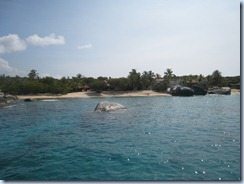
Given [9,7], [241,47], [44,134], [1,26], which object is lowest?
[44,134]

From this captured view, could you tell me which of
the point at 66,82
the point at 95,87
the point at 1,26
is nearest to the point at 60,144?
the point at 1,26

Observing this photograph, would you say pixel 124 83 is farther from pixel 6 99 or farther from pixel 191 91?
pixel 6 99

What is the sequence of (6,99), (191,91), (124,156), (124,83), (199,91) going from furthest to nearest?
(124,83) < (199,91) < (191,91) < (6,99) < (124,156)

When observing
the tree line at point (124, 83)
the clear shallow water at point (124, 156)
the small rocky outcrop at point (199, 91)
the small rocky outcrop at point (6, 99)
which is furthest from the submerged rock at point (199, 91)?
the clear shallow water at point (124, 156)

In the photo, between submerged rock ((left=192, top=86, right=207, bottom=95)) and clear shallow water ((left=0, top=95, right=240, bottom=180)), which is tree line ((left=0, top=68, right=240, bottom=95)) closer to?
submerged rock ((left=192, top=86, right=207, bottom=95))

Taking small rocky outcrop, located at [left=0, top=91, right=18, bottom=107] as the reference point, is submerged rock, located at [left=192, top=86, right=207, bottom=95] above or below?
above

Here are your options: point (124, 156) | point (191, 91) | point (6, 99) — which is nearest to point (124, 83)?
point (191, 91)

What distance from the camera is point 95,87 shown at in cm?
5034

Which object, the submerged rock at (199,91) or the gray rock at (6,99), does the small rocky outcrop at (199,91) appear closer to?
the submerged rock at (199,91)

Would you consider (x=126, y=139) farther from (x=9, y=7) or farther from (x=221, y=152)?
(x=9, y=7)

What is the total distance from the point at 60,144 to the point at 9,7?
4630 millimetres

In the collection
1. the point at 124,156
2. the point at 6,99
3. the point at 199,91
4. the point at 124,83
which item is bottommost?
the point at 124,156

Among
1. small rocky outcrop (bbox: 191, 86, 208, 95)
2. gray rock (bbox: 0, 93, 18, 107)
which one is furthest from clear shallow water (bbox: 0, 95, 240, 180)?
small rocky outcrop (bbox: 191, 86, 208, 95)

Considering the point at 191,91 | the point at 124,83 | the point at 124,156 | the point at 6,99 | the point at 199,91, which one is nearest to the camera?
the point at 124,156
